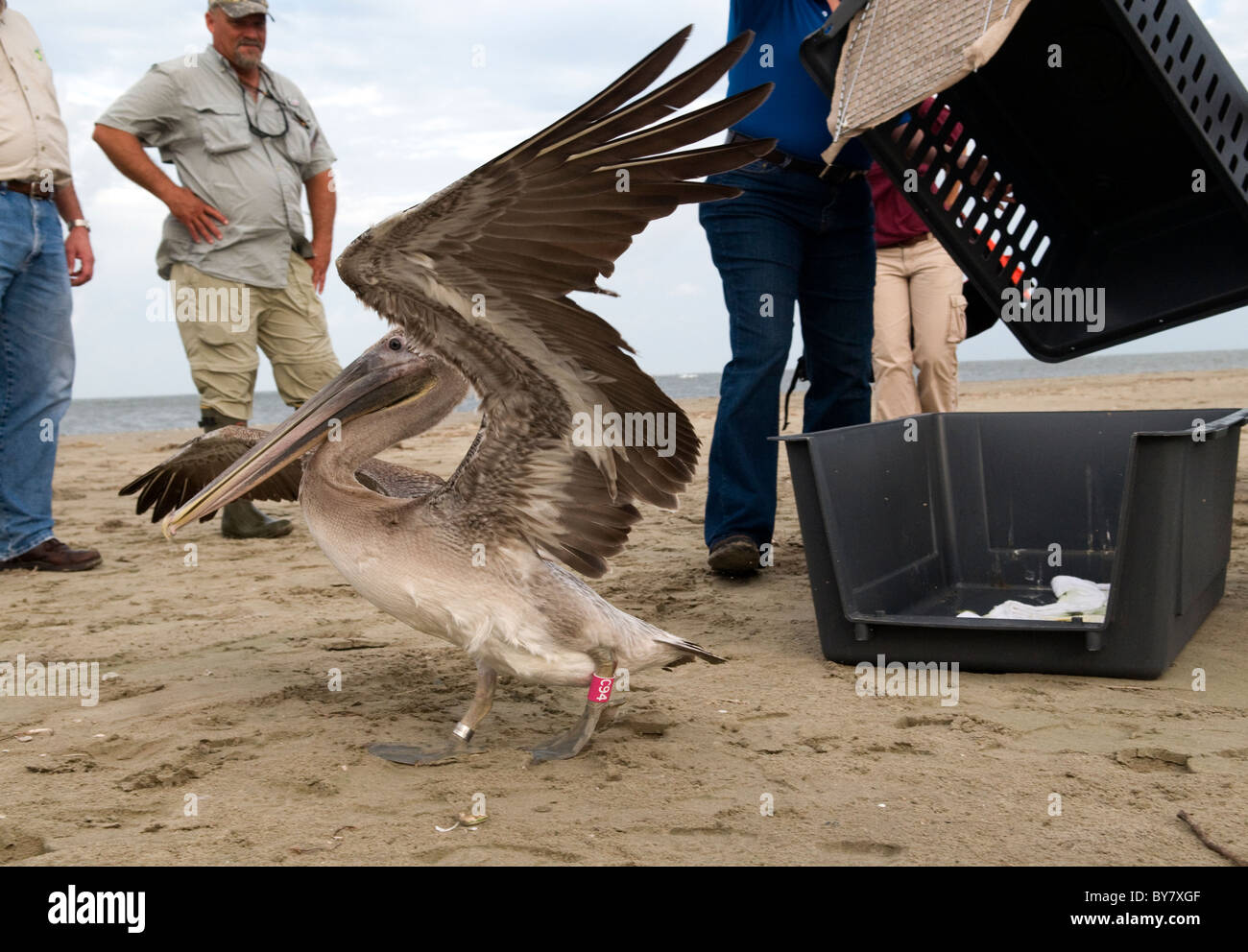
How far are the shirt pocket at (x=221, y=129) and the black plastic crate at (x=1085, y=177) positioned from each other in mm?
3054

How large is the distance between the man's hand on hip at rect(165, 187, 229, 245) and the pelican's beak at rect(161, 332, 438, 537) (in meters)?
2.79

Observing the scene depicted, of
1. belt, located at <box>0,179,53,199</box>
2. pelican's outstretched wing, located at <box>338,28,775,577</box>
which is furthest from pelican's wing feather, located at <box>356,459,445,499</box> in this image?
belt, located at <box>0,179,53,199</box>

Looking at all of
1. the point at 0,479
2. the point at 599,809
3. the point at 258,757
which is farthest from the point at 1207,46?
the point at 0,479

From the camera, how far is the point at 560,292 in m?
2.32

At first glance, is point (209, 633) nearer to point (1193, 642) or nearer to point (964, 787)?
point (964, 787)

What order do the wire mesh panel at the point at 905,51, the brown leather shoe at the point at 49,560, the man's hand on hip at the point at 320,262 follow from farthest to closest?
the man's hand on hip at the point at 320,262 → the brown leather shoe at the point at 49,560 → the wire mesh panel at the point at 905,51

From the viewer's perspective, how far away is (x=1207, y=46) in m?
3.07

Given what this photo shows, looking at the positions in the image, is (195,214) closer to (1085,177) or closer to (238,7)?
(238,7)

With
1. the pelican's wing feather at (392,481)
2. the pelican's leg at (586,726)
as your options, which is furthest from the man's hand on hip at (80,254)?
the pelican's leg at (586,726)

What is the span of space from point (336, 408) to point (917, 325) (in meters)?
3.50

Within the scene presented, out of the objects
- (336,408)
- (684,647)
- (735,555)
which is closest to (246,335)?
(735,555)

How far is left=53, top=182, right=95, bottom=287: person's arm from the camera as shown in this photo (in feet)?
17.1

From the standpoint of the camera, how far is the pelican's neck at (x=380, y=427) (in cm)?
267

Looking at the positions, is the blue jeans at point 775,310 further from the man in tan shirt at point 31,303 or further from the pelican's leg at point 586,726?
the man in tan shirt at point 31,303
